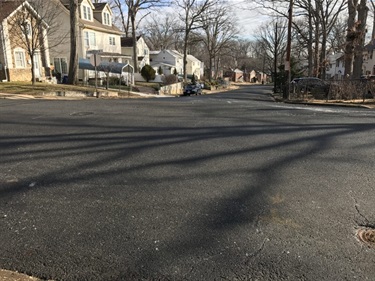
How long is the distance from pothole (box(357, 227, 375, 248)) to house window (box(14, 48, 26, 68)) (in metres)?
32.4

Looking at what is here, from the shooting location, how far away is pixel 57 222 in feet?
12.3

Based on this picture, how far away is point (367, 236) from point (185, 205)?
6.88 feet

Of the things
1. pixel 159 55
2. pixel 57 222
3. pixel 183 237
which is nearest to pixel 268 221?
pixel 183 237

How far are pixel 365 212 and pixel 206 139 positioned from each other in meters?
4.13

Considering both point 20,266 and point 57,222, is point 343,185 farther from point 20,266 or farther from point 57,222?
point 20,266

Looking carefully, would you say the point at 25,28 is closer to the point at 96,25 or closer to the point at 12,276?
the point at 96,25

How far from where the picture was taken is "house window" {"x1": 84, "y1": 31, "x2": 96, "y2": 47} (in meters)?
39.2

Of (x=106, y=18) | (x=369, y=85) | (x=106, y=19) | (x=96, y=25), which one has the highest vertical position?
(x=106, y=18)

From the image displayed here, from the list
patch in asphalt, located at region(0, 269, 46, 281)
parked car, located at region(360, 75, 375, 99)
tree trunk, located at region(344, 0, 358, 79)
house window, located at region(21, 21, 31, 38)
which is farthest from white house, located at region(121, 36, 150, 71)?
patch in asphalt, located at region(0, 269, 46, 281)

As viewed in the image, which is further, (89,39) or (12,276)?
(89,39)

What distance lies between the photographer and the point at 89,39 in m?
39.8

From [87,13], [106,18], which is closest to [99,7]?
[106,18]

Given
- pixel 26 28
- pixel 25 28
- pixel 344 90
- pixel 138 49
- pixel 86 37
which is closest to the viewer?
pixel 344 90

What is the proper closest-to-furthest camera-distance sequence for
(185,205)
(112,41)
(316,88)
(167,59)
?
(185,205), (316,88), (112,41), (167,59)
